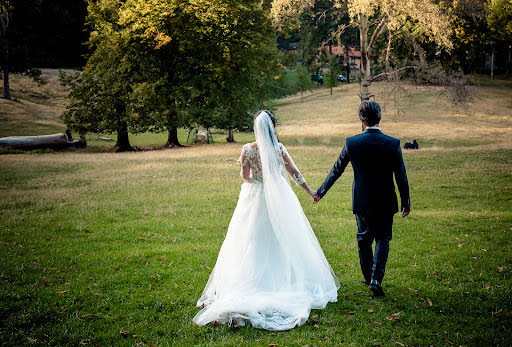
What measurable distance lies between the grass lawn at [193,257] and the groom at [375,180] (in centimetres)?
93

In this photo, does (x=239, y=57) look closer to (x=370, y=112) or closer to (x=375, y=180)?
(x=370, y=112)

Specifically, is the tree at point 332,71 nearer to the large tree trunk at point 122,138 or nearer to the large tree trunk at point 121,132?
the large tree trunk at point 121,132

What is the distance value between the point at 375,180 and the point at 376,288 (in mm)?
1549

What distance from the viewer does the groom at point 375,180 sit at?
542cm

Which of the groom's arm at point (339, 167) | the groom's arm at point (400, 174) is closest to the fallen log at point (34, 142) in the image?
the groom's arm at point (339, 167)

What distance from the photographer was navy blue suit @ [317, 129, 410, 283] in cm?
542

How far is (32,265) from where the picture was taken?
729 centimetres

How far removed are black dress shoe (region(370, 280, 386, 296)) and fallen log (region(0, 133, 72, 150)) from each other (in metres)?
27.3

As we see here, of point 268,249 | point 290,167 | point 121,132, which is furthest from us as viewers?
point 121,132

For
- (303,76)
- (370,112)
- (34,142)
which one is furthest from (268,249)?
(303,76)

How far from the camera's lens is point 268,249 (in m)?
5.63

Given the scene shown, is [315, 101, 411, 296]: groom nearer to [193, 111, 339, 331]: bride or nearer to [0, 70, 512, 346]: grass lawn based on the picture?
[193, 111, 339, 331]: bride

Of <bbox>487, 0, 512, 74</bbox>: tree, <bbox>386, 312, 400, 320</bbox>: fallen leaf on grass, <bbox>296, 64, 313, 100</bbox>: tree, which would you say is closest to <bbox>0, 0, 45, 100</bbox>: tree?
<bbox>296, 64, 313, 100</bbox>: tree

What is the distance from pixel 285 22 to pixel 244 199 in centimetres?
2365
